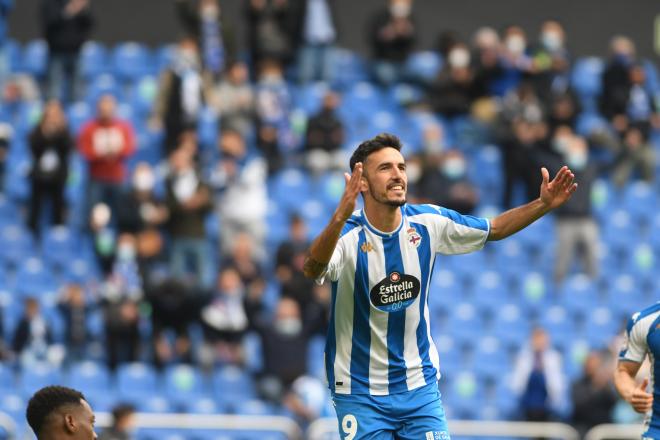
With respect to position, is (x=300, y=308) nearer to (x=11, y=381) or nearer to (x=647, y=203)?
(x=11, y=381)

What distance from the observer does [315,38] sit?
20.9m

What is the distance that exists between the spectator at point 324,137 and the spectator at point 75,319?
421cm

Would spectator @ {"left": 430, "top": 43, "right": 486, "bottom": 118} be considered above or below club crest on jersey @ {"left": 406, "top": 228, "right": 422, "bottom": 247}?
above

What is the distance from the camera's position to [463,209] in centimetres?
1861

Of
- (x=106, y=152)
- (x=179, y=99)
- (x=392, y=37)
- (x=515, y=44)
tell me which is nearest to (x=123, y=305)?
(x=106, y=152)

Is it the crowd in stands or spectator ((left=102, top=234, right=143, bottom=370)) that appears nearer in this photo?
spectator ((left=102, top=234, right=143, bottom=370))

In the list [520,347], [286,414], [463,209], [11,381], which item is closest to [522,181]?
[463,209]

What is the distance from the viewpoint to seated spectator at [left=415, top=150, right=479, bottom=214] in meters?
18.6

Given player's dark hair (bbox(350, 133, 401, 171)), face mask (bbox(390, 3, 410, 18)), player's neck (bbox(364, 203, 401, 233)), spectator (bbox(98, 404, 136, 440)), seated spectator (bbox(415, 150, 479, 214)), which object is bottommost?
spectator (bbox(98, 404, 136, 440))

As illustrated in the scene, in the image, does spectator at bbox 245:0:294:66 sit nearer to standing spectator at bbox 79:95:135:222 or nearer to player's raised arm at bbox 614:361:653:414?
standing spectator at bbox 79:95:135:222

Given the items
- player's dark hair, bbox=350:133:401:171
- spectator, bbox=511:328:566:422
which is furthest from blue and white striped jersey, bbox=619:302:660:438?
spectator, bbox=511:328:566:422

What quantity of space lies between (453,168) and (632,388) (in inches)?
420

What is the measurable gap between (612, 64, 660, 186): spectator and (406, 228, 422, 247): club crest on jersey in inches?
515

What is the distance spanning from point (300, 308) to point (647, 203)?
6606 mm
